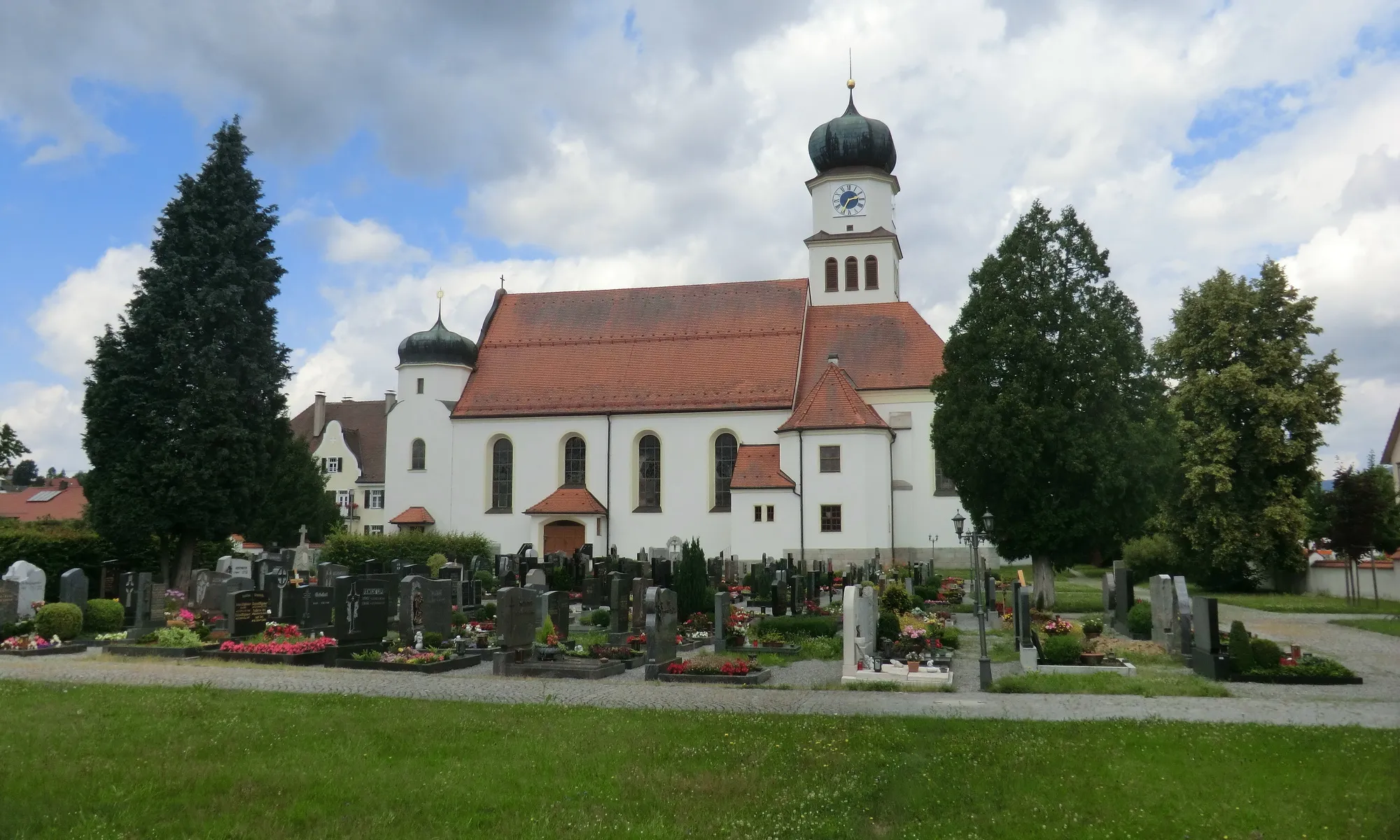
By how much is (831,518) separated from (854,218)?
650 inches

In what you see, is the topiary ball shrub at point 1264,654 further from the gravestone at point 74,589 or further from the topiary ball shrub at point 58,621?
the gravestone at point 74,589

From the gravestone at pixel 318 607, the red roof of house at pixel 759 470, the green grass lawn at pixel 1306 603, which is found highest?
the red roof of house at pixel 759 470

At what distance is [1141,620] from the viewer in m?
19.6

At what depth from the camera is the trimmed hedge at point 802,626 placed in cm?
2003

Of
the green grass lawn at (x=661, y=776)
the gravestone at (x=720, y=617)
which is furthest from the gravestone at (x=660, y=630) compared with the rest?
the green grass lawn at (x=661, y=776)

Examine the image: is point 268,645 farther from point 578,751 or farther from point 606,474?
point 606,474

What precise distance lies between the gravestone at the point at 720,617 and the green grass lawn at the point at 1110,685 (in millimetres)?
5321

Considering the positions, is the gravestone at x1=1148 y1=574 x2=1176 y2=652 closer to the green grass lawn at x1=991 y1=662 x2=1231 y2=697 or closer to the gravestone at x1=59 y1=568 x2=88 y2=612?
the green grass lawn at x1=991 y1=662 x2=1231 y2=697

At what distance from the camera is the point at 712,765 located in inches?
351

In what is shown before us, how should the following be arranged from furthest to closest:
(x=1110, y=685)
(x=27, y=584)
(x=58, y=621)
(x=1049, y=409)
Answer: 1. (x=1049, y=409)
2. (x=27, y=584)
3. (x=58, y=621)
4. (x=1110, y=685)

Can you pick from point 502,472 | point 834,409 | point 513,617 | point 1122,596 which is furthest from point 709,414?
point 513,617

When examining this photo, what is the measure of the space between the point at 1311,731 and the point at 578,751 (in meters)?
7.41

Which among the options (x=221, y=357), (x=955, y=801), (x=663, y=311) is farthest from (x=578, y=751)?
(x=663, y=311)

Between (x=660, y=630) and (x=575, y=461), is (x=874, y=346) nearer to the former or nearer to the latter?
(x=575, y=461)
